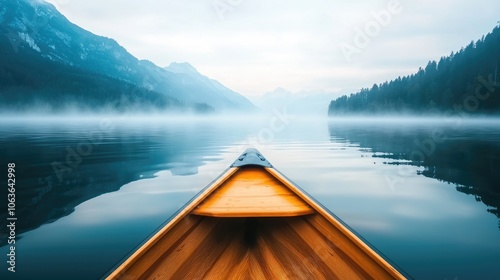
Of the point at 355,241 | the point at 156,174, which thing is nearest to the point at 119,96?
the point at 156,174

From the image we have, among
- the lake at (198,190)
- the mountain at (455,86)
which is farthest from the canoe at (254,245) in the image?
the mountain at (455,86)

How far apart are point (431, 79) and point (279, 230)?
134668 millimetres

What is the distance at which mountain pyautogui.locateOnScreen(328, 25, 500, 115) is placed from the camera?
92500 millimetres

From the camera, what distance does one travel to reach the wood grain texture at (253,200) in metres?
4.45

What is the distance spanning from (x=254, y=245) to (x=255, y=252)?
130 millimetres

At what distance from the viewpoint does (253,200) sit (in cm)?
506

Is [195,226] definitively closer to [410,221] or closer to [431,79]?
[410,221]

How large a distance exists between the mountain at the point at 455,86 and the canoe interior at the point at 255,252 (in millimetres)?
112586

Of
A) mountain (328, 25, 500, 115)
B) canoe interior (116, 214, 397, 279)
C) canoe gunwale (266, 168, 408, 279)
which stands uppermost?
mountain (328, 25, 500, 115)

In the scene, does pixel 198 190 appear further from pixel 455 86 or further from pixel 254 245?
pixel 455 86

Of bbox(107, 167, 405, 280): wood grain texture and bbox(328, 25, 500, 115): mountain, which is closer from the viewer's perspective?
bbox(107, 167, 405, 280): wood grain texture

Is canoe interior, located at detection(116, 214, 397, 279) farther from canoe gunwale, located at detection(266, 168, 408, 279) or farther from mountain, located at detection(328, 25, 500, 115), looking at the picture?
mountain, located at detection(328, 25, 500, 115)

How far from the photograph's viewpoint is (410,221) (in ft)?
24.2

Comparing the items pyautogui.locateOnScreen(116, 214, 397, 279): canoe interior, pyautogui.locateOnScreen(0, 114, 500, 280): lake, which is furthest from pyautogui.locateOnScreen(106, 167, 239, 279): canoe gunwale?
pyautogui.locateOnScreen(0, 114, 500, 280): lake
